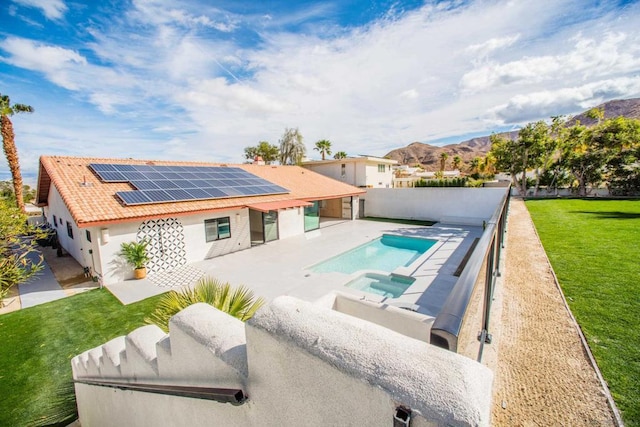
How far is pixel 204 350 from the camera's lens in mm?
2881

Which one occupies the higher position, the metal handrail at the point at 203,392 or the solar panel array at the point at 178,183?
the solar panel array at the point at 178,183

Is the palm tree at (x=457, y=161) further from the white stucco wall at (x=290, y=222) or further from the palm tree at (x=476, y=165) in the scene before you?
the white stucco wall at (x=290, y=222)

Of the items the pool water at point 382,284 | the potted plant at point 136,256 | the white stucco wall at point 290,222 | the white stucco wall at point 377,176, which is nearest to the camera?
the pool water at point 382,284

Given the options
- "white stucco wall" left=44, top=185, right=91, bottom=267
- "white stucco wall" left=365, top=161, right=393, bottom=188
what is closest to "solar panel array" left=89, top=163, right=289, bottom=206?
"white stucco wall" left=44, top=185, right=91, bottom=267

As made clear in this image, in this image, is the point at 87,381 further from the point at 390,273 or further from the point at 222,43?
the point at 222,43

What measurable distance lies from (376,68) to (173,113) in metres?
21.4

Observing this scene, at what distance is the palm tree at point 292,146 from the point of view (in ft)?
172

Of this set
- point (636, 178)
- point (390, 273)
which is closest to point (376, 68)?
point (390, 273)

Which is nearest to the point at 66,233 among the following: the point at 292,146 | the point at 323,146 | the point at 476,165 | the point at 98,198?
the point at 98,198

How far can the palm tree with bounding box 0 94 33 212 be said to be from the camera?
22.5m

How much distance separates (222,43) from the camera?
1658cm

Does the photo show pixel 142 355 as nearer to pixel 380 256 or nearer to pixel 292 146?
pixel 380 256

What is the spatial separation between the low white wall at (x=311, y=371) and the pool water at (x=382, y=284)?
36.6 ft

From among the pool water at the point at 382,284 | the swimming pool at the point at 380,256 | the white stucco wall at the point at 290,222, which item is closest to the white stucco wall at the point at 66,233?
the white stucco wall at the point at 290,222
